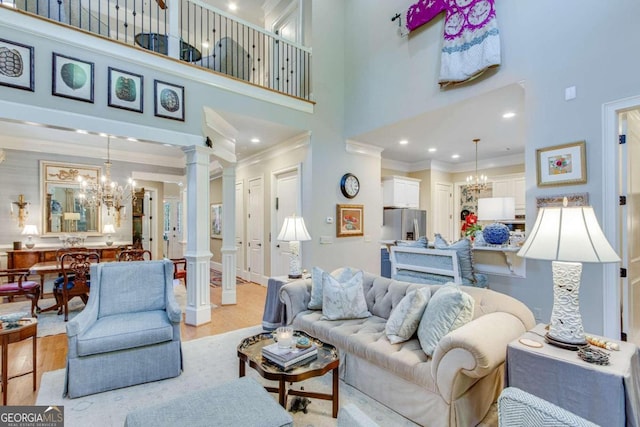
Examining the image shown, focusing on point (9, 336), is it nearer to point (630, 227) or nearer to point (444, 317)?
point (444, 317)

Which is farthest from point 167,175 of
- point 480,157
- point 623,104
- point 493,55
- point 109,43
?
point 623,104

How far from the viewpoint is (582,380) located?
146cm

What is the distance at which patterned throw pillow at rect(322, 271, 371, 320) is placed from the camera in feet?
8.80

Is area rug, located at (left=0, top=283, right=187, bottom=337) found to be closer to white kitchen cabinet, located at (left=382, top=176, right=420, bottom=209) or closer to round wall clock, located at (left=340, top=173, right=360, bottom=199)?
round wall clock, located at (left=340, top=173, right=360, bottom=199)

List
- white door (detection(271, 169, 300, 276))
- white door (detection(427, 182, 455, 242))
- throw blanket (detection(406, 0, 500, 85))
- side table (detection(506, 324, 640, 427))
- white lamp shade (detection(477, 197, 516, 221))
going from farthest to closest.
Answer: white door (detection(427, 182, 455, 242))
white door (detection(271, 169, 300, 276))
white lamp shade (detection(477, 197, 516, 221))
throw blanket (detection(406, 0, 500, 85))
side table (detection(506, 324, 640, 427))

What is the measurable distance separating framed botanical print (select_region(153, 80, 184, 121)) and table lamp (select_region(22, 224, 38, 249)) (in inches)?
158

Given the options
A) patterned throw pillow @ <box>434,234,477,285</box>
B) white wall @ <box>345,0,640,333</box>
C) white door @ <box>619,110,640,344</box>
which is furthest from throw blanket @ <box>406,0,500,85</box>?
patterned throw pillow @ <box>434,234,477,285</box>

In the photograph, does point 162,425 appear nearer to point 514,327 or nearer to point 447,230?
point 514,327

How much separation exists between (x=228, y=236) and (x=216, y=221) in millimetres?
3324

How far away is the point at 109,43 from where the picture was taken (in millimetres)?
3291

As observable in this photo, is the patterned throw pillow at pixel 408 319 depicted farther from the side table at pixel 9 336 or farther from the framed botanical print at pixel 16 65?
the framed botanical print at pixel 16 65

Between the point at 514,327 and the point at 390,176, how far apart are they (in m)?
5.11

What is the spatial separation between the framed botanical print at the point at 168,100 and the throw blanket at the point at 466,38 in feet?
10.8

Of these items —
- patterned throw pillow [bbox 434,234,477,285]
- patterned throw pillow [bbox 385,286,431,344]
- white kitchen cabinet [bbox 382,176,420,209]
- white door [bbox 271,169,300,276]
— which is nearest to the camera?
patterned throw pillow [bbox 385,286,431,344]
